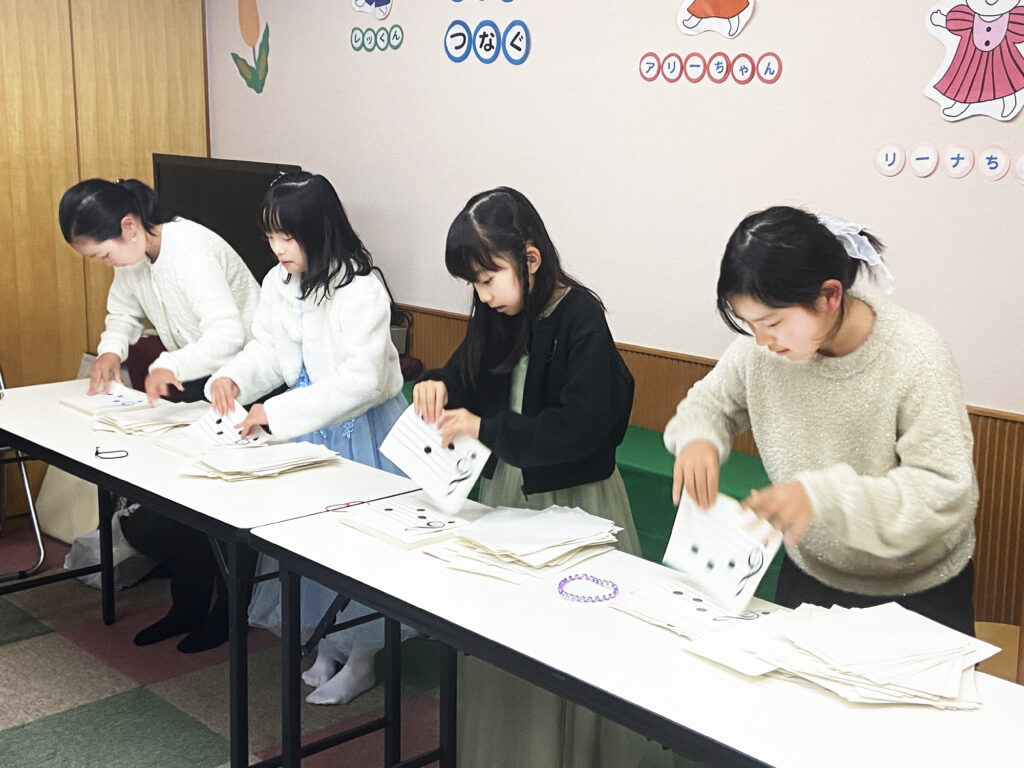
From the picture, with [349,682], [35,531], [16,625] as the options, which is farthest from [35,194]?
[349,682]

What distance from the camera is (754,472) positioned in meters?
3.22

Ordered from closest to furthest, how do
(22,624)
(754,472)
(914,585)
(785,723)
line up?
(785,723)
(914,585)
(754,472)
(22,624)

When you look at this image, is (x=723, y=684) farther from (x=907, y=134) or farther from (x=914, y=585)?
(x=907, y=134)

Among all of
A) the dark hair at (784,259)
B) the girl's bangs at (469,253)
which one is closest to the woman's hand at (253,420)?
the girl's bangs at (469,253)

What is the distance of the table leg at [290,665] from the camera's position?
221 cm

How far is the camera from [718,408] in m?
2.03

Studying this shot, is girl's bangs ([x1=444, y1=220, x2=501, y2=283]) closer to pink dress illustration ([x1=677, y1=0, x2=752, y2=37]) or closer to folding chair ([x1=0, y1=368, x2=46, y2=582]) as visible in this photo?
pink dress illustration ([x1=677, y1=0, x2=752, y2=37])

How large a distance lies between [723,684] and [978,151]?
1828 mm

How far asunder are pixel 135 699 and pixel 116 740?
23 centimetres

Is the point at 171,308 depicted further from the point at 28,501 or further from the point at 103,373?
the point at 28,501

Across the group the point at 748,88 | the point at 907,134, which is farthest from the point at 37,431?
the point at 907,134

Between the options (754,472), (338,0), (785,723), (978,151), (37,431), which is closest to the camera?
(785,723)

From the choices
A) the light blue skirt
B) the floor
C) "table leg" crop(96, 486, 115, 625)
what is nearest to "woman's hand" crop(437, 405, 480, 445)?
the light blue skirt

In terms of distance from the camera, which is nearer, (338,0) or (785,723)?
(785,723)
